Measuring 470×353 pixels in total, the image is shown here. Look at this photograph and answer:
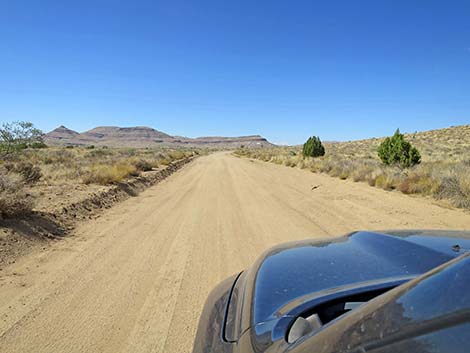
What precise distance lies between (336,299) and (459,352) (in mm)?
1005

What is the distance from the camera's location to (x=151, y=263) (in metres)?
5.35

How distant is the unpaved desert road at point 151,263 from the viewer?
3.42 metres

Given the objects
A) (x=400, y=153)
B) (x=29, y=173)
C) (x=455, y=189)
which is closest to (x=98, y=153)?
(x=29, y=173)

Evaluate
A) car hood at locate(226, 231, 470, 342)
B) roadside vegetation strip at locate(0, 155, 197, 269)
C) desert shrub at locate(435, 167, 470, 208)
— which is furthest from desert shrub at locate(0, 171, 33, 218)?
desert shrub at locate(435, 167, 470, 208)

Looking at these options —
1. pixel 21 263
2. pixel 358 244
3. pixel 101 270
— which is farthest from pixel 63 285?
pixel 358 244

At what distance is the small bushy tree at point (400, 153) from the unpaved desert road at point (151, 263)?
30.1 feet

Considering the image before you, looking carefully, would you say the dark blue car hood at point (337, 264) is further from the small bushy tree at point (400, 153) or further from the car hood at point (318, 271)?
the small bushy tree at point (400, 153)

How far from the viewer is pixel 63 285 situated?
4547 mm

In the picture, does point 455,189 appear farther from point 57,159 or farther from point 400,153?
point 57,159

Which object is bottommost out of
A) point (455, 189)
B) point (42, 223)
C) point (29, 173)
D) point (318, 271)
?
point (42, 223)

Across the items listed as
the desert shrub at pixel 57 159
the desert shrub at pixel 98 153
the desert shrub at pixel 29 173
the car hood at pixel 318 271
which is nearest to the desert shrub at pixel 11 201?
the desert shrub at pixel 29 173

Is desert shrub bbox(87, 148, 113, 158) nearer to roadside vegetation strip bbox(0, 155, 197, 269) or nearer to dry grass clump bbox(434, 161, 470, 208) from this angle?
roadside vegetation strip bbox(0, 155, 197, 269)

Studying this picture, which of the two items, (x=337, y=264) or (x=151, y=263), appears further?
(x=151, y=263)

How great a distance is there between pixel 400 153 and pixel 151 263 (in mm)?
18232
